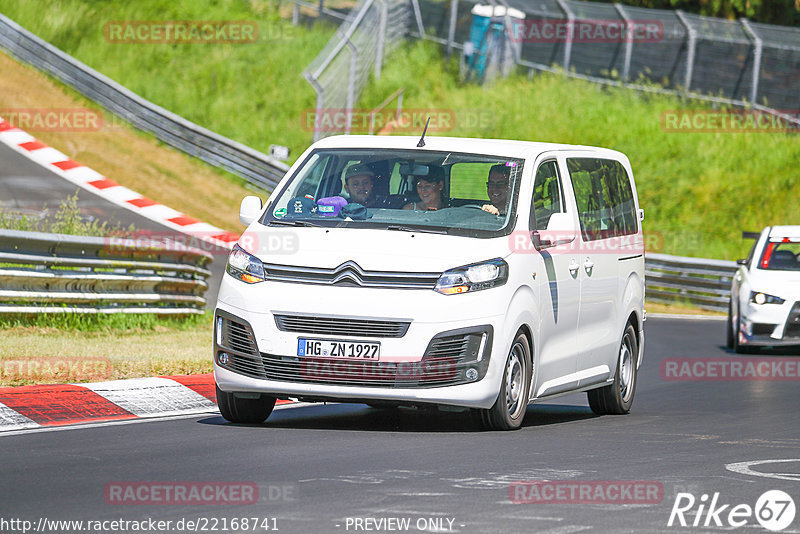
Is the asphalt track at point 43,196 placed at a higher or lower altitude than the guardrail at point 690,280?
higher

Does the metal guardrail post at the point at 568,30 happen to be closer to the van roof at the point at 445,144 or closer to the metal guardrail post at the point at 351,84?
the metal guardrail post at the point at 351,84

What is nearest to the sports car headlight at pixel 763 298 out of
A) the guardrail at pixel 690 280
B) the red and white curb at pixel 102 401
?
the red and white curb at pixel 102 401

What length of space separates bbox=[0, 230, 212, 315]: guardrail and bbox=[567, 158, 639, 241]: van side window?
5.88 m

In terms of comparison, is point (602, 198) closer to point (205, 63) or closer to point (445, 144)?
point (445, 144)

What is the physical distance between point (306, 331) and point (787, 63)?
91.1ft

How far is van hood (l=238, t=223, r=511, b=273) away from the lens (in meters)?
9.66

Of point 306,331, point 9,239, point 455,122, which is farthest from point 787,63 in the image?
point 306,331

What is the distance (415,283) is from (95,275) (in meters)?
7.30

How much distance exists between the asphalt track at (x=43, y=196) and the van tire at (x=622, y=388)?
1362cm

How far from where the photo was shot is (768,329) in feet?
63.2

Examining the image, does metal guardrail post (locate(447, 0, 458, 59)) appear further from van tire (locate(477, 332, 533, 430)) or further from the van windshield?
van tire (locate(477, 332, 533, 430))

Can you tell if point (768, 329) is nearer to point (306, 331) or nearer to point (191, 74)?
point (306, 331)

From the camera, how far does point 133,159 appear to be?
33156 millimetres

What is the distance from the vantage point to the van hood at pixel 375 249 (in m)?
9.66
